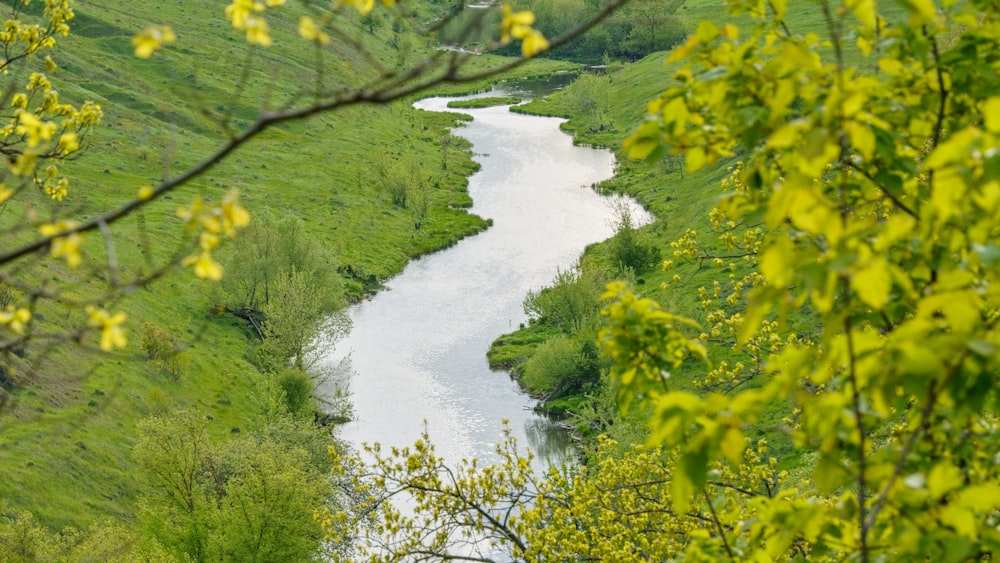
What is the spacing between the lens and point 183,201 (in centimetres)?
6956

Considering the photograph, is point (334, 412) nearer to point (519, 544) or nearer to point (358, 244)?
point (358, 244)

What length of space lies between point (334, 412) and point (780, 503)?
42349 mm

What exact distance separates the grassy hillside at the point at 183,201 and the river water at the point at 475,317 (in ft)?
11.2

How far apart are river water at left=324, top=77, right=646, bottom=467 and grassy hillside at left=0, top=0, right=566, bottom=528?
11.2ft

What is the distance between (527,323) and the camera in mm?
56219

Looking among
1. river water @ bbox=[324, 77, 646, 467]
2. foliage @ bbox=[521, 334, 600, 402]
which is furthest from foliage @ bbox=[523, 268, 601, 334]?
foliage @ bbox=[521, 334, 600, 402]

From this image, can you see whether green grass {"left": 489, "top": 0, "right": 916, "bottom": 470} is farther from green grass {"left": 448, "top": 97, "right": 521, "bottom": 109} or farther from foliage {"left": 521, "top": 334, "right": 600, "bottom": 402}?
green grass {"left": 448, "top": 97, "right": 521, "bottom": 109}

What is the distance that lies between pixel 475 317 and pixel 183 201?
2755 cm

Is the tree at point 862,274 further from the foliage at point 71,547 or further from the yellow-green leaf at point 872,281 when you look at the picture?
the foliage at point 71,547

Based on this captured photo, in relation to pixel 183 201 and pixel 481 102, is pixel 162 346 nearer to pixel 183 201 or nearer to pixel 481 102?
pixel 183 201

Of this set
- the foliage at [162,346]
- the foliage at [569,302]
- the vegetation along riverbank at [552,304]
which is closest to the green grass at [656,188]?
the vegetation along riverbank at [552,304]

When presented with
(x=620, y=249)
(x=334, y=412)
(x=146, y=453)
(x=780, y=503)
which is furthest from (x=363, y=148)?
(x=780, y=503)

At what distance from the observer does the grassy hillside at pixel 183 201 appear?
3412 cm

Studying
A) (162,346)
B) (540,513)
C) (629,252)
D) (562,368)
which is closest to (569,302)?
(562,368)
